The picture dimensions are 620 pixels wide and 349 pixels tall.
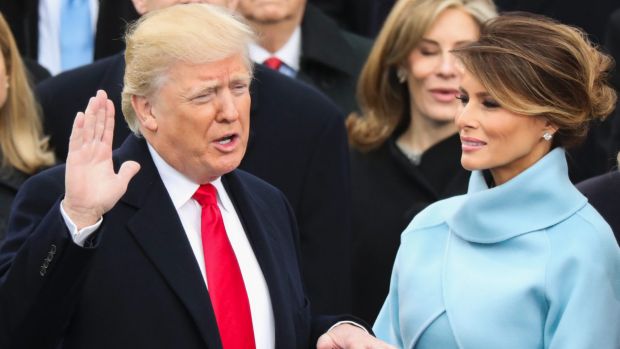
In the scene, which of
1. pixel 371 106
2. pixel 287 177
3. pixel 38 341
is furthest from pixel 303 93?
pixel 38 341

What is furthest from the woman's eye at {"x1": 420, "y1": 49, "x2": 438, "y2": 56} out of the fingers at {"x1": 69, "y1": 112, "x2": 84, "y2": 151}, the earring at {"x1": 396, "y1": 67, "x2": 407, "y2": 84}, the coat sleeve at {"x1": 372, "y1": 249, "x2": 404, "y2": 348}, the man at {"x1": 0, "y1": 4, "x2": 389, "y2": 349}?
the fingers at {"x1": 69, "y1": 112, "x2": 84, "y2": 151}

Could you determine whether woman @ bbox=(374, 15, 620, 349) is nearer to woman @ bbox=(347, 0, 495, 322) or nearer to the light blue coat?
the light blue coat

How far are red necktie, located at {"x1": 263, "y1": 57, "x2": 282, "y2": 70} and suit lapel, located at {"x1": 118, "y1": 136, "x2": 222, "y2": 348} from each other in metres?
2.24

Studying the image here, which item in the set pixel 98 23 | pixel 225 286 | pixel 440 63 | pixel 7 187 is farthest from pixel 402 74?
pixel 225 286

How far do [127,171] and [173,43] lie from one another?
0.43 metres

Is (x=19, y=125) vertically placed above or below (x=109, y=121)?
below

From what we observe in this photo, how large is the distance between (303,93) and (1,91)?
113cm

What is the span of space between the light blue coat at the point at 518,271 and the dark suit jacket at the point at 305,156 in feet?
2.87

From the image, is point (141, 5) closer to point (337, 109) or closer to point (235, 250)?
point (337, 109)

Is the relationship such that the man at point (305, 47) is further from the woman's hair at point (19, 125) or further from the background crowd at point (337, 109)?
the woman's hair at point (19, 125)

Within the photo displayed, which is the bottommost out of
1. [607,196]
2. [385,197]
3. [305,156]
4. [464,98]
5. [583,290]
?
[385,197]

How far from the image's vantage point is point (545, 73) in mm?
4047

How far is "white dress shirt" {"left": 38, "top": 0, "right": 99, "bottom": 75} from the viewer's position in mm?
6535

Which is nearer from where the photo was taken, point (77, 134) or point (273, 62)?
point (77, 134)
